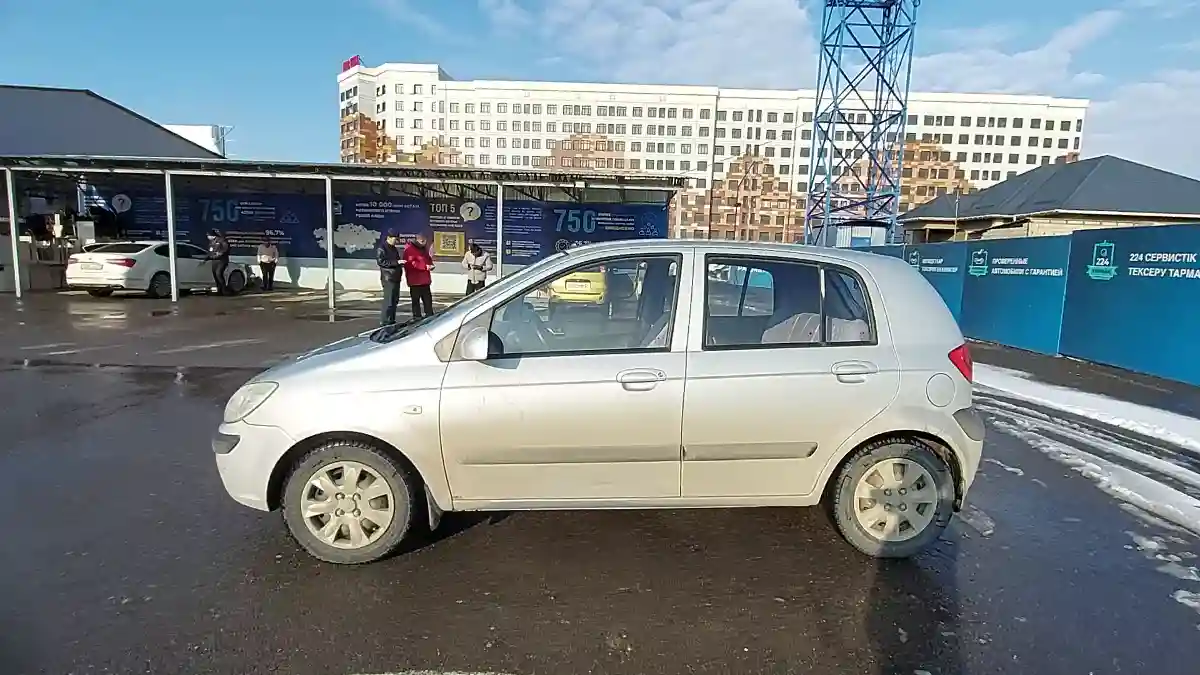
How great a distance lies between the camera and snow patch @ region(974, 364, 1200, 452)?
6.39 metres

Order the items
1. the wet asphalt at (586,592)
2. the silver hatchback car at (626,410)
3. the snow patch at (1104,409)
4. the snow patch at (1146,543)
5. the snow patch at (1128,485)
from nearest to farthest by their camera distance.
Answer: the wet asphalt at (586,592)
the silver hatchback car at (626,410)
the snow patch at (1146,543)
the snow patch at (1128,485)
the snow patch at (1104,409)

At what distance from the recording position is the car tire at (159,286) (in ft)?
56.9

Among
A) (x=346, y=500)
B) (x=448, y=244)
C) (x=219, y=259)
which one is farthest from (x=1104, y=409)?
(x=219, y=259)

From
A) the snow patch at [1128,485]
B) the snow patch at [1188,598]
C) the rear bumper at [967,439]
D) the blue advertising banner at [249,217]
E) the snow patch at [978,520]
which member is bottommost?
the snow patch at [978,520]

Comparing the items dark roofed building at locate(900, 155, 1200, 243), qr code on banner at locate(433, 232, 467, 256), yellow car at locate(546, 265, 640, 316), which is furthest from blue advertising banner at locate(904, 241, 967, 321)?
qr code on banner at locate(433, 232, 467, 256)

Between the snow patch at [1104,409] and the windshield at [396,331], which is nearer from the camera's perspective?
the windshield at [396,331]

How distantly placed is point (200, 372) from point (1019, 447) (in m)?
9.15

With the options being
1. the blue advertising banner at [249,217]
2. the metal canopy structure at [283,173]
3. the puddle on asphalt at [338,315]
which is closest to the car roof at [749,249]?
the puddle on asphalt at [338,315]

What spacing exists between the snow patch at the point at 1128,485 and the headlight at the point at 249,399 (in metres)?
5.44

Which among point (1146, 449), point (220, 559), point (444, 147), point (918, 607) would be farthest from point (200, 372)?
point (444, 147)

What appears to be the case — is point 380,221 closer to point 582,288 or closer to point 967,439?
point 582,288

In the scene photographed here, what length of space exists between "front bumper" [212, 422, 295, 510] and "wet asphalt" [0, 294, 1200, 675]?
1.21 ft

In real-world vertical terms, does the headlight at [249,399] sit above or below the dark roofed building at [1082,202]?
below

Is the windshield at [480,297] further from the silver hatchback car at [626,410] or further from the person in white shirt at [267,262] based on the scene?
the person in white shirt at [267,262]
